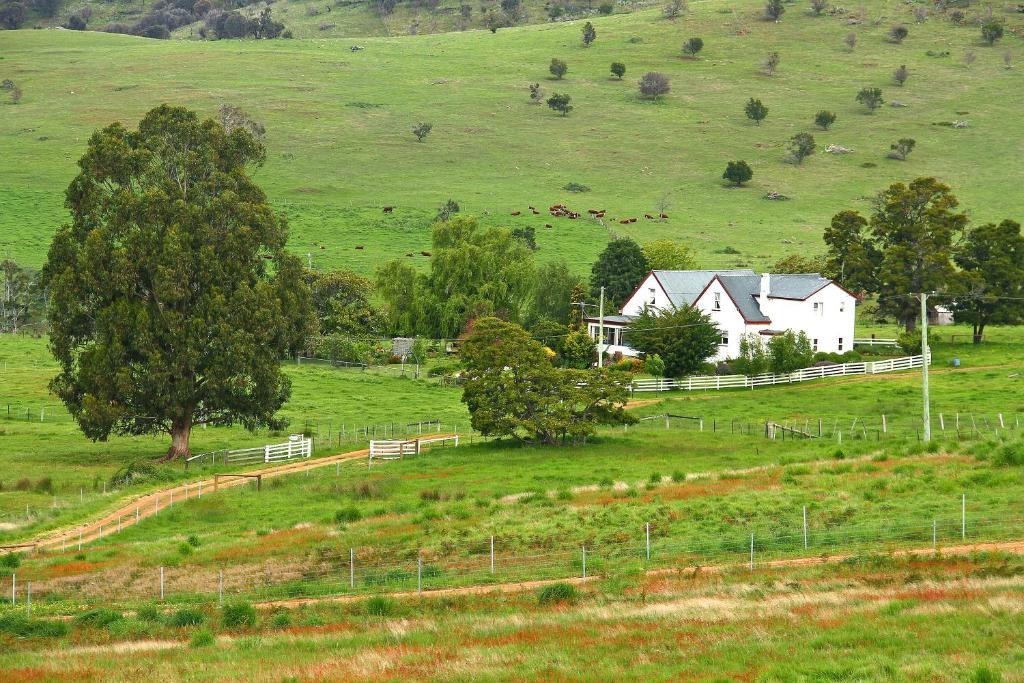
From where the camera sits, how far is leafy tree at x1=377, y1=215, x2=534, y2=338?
4031 inches

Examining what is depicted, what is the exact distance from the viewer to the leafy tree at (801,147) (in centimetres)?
17875

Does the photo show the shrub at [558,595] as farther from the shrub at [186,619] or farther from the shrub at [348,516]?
the shrub at [348,516]

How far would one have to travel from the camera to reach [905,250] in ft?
298

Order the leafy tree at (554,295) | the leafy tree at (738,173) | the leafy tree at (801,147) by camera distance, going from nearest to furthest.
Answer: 1. the leafy tree at (554,295)
2. the leafy tree at (738,173)
3. the leafy tree at (801,147)

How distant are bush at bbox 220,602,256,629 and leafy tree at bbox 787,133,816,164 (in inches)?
6213

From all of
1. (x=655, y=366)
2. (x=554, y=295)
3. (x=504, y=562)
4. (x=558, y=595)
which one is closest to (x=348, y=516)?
(x=504, y=562)

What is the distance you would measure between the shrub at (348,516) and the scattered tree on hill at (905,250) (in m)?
53.8

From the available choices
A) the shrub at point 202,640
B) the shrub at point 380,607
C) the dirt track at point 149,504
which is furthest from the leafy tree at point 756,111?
the shrub at point 202,640

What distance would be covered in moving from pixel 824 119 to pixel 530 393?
141 m

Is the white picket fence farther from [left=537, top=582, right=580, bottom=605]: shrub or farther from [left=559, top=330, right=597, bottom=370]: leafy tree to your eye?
[left=537, top=582, right=580, bottom=605]: shrub

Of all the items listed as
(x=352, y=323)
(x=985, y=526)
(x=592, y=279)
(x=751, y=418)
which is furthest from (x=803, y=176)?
(x=985, y=526)

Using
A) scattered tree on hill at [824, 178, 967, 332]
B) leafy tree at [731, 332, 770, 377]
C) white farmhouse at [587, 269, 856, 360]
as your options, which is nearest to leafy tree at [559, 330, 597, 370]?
white farmhouse at [587, 269, 856, 360]

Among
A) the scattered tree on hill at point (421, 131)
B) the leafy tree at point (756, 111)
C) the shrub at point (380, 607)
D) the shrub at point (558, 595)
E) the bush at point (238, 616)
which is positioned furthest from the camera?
the leafy tree at point (756, 111)

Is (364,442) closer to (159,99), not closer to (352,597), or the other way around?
(352,597)
